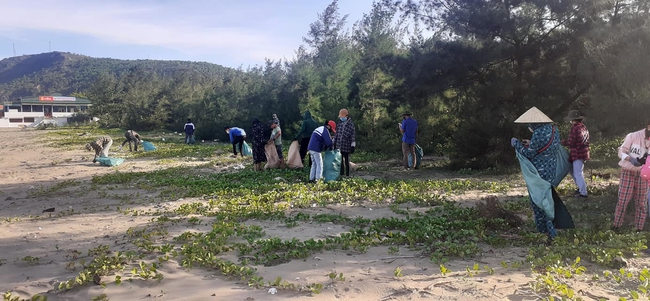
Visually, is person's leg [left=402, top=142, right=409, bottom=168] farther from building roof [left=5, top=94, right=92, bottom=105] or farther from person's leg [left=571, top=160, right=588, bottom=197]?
building roof [left=5, top=94, right=92, bottom=105]

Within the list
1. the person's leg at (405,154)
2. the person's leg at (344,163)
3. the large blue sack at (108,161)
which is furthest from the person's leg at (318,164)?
the large blue sack at (108,161)

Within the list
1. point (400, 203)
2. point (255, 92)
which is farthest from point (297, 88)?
point (400, 203)

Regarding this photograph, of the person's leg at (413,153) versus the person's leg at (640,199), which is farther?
the person's leg at (413,153)

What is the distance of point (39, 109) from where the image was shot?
275 feet

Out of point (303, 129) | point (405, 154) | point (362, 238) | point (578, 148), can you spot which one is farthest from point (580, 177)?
point (303, 129)

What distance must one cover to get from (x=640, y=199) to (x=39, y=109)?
321 feet

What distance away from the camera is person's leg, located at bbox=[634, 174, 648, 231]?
609 cm

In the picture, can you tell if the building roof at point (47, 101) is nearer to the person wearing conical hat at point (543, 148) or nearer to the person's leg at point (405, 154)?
the person's leg at point (405, 154)

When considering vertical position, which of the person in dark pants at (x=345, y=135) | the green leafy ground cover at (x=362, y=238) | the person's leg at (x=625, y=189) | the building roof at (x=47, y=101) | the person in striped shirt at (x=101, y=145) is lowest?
the green leafy ground cover at (x=362, y=238)

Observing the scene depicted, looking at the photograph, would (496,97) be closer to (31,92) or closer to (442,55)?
(442,55)

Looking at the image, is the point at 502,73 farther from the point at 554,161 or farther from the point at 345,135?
the point at 554,161

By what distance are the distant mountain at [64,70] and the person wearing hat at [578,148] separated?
12297 centimetres

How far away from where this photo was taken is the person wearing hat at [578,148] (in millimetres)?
8289

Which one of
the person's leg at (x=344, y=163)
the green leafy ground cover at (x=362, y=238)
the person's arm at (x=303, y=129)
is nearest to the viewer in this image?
the green leafy ground cover at (x=362, y=238)
